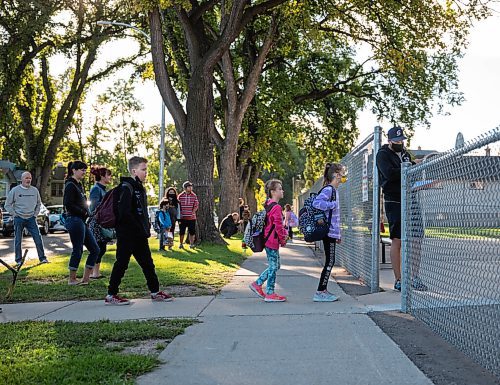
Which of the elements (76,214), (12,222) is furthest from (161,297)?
(12,222)

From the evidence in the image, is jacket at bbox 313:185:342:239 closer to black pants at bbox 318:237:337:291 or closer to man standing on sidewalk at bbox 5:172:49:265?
black pants at bbox 318:237:337:291

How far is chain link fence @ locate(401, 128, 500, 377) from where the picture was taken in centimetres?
448

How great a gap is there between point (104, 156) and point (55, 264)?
4629 cm

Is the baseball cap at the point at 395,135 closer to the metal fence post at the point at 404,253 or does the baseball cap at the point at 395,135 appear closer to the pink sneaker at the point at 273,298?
the metal fence post at the point at 404,253

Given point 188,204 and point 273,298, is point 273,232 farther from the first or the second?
point 188,204

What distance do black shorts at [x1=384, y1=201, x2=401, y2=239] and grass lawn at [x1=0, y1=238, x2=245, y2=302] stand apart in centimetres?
255

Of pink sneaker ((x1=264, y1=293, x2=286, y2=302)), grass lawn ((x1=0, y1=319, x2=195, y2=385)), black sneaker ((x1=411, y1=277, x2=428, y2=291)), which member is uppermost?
black sneaker ((x1=411, y1=277, x2=428, y2=291))

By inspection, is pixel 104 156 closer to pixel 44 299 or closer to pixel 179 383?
pixel 44 299

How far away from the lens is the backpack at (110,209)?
8.37 metres

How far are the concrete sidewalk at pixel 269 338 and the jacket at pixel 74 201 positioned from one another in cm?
200

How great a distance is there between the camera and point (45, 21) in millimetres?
29484

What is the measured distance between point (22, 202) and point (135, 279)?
3.75 m

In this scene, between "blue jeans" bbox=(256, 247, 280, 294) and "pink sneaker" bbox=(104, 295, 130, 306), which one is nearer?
"pink sneaker" bbox=(104, 295, 130, 306)

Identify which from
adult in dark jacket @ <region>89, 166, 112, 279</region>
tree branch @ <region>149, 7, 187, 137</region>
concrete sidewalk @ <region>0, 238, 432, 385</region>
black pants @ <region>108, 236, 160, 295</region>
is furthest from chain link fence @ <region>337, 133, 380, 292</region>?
tree branch @ <region>149, 7, 187, 137</region>
